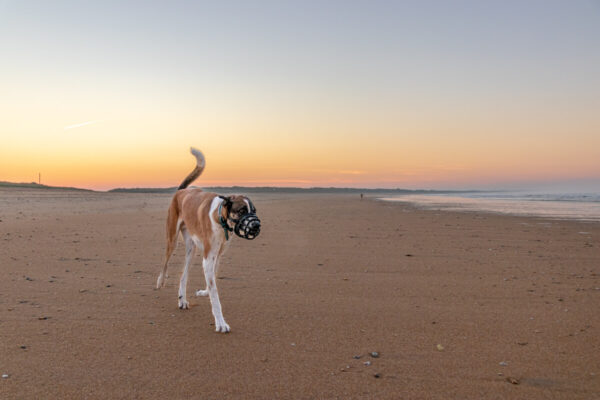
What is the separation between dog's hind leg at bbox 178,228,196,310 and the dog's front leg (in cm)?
78

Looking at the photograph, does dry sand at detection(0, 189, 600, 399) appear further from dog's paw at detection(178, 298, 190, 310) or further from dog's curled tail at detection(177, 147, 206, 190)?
dog's curled tail at detection(177, 147, 206, 190)

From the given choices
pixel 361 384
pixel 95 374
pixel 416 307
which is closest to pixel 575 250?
pixel 416 307

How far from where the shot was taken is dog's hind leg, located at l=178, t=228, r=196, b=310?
5.49 m

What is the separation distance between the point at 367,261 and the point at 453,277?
1.87 m

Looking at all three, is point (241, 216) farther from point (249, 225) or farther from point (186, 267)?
point (186, 267)

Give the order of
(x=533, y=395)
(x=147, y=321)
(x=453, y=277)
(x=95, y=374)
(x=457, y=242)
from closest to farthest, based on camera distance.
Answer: (x=533, y=395) < (x=95, y=374) < (x=147, y=321) < (x=453, y=277) < (x=457, y=242)

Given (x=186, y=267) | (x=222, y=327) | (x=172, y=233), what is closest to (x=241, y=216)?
(x=222, y=327)

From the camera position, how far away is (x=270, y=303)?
5.54m

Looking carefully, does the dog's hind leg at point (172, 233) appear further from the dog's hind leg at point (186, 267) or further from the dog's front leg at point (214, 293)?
the dog's front leg at point (214, 293)

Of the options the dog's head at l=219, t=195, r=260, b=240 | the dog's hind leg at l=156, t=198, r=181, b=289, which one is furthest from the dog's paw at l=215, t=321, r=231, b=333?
the dog's hind leg at l=156, t=198, r=181, b=289

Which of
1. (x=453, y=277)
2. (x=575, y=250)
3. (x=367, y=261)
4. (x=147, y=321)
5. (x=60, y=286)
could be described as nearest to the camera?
(x=147, y=321)

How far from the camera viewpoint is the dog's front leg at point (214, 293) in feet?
14.9

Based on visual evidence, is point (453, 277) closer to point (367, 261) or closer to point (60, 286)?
point (367, 261)

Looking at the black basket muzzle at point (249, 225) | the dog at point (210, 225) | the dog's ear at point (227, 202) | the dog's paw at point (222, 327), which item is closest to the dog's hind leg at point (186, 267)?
the dog at point (210, 225)
